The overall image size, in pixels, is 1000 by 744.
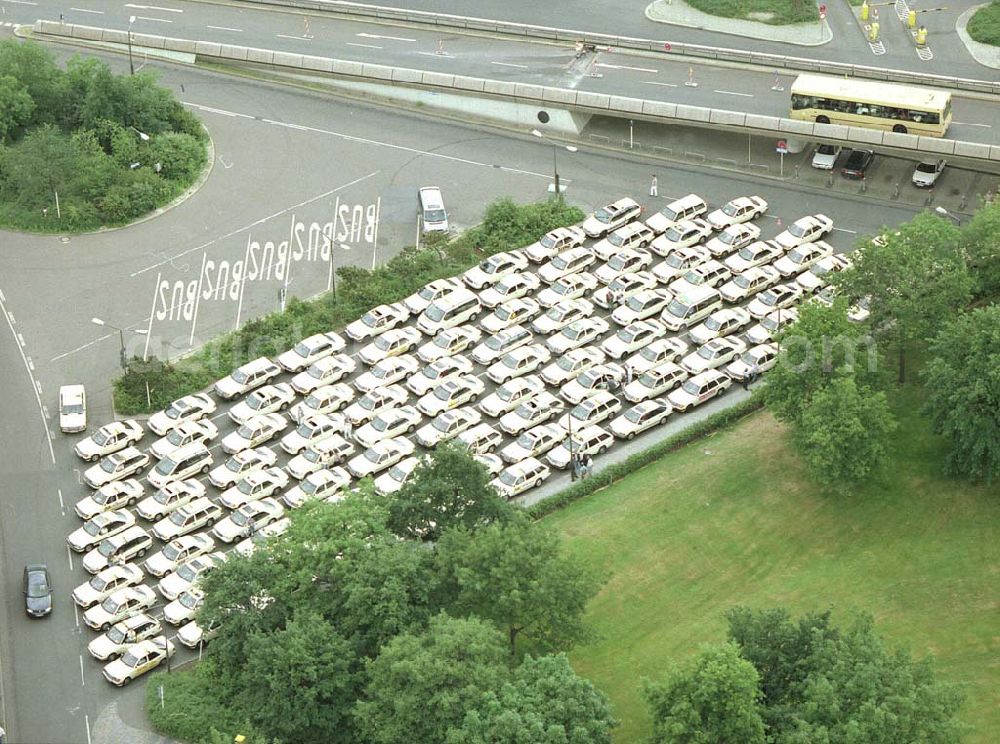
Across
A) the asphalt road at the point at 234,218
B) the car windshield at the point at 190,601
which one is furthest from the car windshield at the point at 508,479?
the asphalt road at the point at 234,218

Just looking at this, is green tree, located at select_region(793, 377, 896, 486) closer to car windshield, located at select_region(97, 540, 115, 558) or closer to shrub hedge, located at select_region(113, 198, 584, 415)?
shrub hedge, located at select_region(113, 198, 584, 415)

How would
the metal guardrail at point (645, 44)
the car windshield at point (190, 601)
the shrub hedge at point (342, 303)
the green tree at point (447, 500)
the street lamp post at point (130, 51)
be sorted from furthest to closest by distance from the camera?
1. the street lamp post at point (130, 51)
2. the metal guardrail at point (645, 44)
3. the shrub hedge at point (342, 303)
4. the car windshield at point (190, 601)
5. the green tree at point (447, 500)

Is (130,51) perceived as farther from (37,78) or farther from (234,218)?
(234,218)

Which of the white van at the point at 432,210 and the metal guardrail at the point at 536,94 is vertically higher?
the metal guardrail at the point at 536,94

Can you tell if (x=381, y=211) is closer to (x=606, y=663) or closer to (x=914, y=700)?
(x=606, y=663)

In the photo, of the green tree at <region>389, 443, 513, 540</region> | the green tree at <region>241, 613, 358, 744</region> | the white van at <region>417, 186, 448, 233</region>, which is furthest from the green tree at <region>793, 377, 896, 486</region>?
the white van at <region>417, 186, 448, 233</region>

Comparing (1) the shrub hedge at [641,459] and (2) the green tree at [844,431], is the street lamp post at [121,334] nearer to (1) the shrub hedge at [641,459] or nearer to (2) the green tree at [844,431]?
(1) the shrub hedge at [641,459]

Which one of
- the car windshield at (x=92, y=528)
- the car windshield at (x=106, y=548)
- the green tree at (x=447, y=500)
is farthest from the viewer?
the car windshield at (x=92, y=528)
